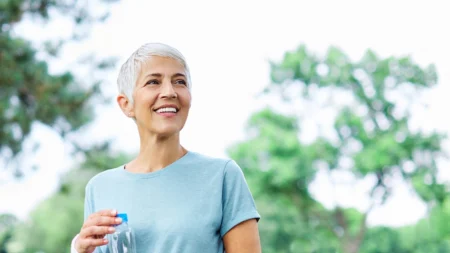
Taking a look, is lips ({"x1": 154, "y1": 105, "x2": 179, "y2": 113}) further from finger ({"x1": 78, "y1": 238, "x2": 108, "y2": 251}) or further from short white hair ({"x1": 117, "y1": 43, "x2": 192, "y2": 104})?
finger ({"x1": 78, "y1": 238, "x2": 108, "y2": 251})

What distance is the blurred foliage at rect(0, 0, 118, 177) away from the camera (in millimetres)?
7574

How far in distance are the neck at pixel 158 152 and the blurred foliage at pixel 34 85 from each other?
649 cm

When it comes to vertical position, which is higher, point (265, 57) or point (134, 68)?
point (265, 57)

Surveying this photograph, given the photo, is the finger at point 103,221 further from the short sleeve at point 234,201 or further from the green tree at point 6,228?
the green tree at point 6,228

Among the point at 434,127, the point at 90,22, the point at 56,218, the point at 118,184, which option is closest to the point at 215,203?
the point at 118,184

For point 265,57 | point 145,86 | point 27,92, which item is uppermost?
point 265,57

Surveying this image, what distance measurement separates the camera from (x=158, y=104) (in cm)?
122

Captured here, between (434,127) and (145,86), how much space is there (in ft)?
40.1

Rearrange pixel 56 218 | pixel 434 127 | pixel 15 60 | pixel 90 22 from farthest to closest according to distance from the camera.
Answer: pixel 434 127 → pixel 56 218 → pixel 90 22 → pixel 15 60

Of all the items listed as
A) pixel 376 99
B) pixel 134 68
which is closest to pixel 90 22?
pixel 376 99

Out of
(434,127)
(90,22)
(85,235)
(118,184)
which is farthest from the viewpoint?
(434,127)

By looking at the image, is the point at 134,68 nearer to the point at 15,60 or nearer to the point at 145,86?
the point at 145,86

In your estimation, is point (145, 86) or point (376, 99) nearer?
point (145, 86)

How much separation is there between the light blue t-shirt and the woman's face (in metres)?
0.08
